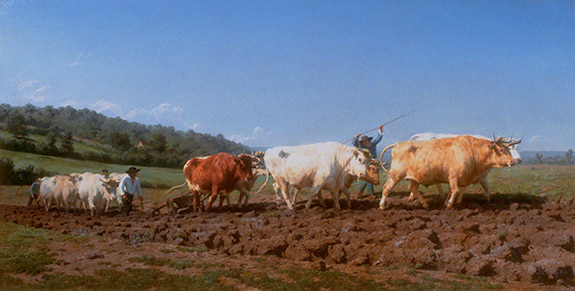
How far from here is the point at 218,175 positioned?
11.5 meters

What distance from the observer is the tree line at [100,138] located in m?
9.28

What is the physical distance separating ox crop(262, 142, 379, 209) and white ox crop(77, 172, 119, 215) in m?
4.02

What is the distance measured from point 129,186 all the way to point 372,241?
259 inches

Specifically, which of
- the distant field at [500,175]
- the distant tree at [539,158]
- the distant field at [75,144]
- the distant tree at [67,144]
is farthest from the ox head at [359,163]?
the distant tree at [67,144]

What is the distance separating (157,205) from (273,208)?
3057 millimetres

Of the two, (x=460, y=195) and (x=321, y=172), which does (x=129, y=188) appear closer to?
(x=321, y=172)

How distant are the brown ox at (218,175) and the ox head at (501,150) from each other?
18.4ft

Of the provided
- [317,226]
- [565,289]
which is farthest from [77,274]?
[565,289]

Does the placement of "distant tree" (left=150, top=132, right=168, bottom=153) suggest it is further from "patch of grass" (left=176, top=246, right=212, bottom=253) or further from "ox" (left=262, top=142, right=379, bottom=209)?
"patch of grass" (left=176, top=246, right=212, bottom=253)

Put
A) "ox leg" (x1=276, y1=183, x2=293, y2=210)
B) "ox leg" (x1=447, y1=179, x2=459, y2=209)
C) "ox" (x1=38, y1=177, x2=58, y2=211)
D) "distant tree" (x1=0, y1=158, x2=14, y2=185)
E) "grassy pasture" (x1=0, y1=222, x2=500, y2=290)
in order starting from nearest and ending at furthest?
"grassy pasture" (x1=0, y1=222, x2=500, y2=290), "distant tree" (x1=0, y1=158, x2=14, y2=185), "ox leg" (x1=447, y1=179, x2=459, y2=209), "ox" (x1=38, y1=177, x2=58, y2=211), "ox leg" (x1=276, y1=183, x2=293, y2=210)

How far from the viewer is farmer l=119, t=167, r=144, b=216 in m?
11.1

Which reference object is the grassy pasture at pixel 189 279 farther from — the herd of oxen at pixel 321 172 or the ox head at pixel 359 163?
the ox head at pixel 359 163

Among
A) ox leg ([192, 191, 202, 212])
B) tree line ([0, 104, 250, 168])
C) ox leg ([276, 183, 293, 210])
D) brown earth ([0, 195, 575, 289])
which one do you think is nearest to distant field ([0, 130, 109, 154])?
tree line ([0, 104, 250, 168])

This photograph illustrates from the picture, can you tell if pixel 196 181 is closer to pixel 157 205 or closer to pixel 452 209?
pixel 157 205
